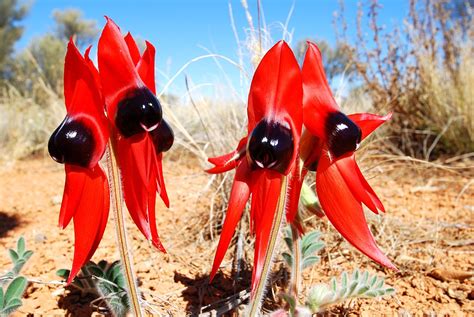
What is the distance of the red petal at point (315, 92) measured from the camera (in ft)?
2.35

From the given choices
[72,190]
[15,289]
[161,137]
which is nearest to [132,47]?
[161,137]

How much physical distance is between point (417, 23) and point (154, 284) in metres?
3.46

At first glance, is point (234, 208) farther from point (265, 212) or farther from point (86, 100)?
point (86, 100)

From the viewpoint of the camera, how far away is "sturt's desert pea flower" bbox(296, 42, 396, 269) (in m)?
0.70

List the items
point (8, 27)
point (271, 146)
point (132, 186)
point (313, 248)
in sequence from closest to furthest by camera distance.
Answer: point (271, 146) → point (132, 186) → point (313, 248) → point (8, 27)

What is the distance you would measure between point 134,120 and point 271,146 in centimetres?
20

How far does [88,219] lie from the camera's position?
70cm

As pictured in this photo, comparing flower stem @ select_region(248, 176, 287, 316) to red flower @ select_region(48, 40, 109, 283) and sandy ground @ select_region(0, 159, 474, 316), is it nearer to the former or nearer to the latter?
red flower @ select_region(48, 40, 109, 283)

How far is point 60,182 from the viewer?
3.06 m

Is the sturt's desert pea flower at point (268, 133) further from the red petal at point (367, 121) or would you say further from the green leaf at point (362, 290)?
the green leaf at point (362, 290)

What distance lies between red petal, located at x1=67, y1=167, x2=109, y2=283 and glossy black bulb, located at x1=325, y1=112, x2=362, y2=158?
354 millimetres

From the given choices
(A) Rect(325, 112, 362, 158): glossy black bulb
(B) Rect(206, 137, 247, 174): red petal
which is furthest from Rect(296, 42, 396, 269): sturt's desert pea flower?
(B) Rect(206, 137, 247, 174): red petal

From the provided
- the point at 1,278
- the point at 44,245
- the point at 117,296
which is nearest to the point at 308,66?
the point at 117,296

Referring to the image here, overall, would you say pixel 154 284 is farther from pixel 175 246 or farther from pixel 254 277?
pixel 254 277
